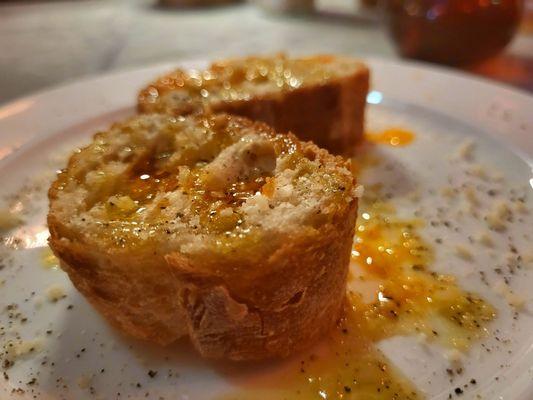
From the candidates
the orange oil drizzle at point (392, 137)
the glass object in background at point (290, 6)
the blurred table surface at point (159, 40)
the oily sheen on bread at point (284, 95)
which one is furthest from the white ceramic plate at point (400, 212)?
the glass object in background at point (290, 6)

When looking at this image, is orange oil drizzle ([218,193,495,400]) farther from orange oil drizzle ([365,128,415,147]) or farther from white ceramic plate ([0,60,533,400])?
orange oil drizzle ([365,128,415,147])

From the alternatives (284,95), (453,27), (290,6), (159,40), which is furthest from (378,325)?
(290,6)

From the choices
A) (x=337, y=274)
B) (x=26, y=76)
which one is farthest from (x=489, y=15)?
(x=26, y=76)

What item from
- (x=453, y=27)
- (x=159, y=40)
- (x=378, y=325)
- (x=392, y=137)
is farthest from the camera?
(x=159, y=40)

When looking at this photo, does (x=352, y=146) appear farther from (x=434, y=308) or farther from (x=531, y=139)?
(x=434, y=308)

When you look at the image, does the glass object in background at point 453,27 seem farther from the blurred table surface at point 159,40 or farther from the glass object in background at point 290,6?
the glass object in background at point 290,6

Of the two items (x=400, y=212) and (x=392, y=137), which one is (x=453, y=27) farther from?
(x=400, y=212)

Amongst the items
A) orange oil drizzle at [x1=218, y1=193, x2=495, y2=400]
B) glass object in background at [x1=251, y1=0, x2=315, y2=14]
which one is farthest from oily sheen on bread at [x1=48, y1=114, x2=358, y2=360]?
glass object in background at [x1=251, y1=0, x2=315, y2=14]
